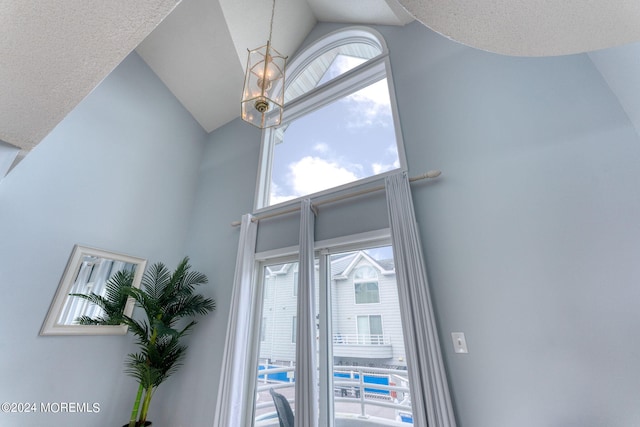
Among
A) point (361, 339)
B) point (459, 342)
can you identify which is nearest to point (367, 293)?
point (361, 339)

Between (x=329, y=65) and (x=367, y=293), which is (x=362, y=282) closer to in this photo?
(x=367, y=293)

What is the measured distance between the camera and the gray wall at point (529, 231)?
1.38 m

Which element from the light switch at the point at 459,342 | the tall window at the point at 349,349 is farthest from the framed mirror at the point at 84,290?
the light switch at the point at 459,342

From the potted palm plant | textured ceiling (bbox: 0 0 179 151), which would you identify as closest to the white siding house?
the potted palm plant

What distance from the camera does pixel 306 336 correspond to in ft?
6.98

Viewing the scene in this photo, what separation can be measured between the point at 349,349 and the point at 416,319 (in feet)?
2.34

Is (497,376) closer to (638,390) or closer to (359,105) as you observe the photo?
(638,390)

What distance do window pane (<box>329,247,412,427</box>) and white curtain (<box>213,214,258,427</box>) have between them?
3.00 ft

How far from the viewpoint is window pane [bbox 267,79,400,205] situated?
2.68 metres

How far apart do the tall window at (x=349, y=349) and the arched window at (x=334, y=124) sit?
2.87ft

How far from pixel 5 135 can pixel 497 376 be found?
10.6 ft

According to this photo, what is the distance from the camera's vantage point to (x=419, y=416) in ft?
5.19

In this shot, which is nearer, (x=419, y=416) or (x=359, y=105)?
(x=419, y=416)

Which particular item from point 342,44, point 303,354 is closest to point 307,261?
point 303,354
